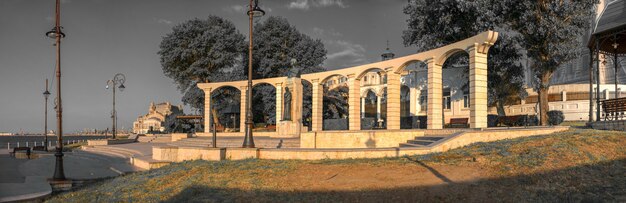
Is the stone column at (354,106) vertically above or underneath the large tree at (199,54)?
underneath

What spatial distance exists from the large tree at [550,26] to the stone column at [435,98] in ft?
27.8

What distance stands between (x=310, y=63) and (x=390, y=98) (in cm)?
2030

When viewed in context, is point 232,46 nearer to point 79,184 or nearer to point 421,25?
point 421,25

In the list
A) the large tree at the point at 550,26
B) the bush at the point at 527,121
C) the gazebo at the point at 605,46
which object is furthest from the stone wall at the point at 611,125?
the bush at the point at 527,121

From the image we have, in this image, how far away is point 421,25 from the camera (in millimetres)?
30266

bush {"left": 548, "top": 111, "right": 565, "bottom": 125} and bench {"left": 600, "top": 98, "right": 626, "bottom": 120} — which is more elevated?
bench {"left": 600, "top": 98, "right": 626, "bottom": 120}

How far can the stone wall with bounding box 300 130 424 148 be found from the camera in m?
18.6

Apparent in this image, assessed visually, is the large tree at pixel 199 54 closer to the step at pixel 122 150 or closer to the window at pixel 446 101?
the step at pixel 122 150

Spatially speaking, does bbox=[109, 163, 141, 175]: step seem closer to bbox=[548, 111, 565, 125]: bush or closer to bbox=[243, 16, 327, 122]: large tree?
bbox=[243, 16, 327, 122]: large tree

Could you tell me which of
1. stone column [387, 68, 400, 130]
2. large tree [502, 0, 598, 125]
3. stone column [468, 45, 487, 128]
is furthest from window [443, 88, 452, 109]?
stone column [468, 45, 487, 128]

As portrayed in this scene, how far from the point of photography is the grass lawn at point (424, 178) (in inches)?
383

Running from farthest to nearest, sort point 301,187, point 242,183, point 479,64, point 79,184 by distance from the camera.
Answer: point 479,64
point 79,184
point 242,183
point 301,187

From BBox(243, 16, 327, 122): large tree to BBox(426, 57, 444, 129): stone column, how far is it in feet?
71.7

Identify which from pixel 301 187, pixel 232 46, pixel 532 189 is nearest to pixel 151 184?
pixel 301 187
